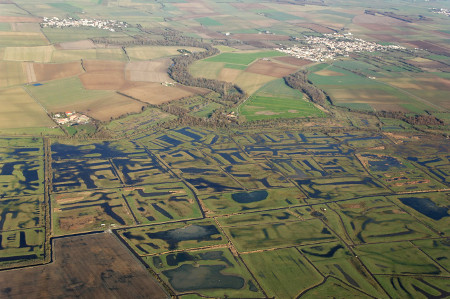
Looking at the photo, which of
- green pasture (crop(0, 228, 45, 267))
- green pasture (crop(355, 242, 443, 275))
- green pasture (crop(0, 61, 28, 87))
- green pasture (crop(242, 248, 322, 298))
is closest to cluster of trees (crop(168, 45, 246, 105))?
green pasture (crop(0, 61, 28, 87))

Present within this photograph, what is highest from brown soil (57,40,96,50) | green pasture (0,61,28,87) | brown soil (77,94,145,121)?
brown soil (57,40,96,50)

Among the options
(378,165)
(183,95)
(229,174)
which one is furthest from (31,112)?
(378,165)

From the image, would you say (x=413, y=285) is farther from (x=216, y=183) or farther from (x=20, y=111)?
(x=20, y=111)

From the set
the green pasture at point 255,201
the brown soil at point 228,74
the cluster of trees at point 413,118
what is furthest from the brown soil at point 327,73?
the green pasture at point 255,201

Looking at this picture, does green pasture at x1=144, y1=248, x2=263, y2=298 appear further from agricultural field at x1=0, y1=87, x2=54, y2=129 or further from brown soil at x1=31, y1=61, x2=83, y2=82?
brown soil at x1=31, y1=61, x2=83, y2=82

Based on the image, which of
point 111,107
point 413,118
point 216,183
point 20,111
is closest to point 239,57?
point 111,107

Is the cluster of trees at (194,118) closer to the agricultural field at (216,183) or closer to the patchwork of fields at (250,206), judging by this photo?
the agricultural field at (216,183)
